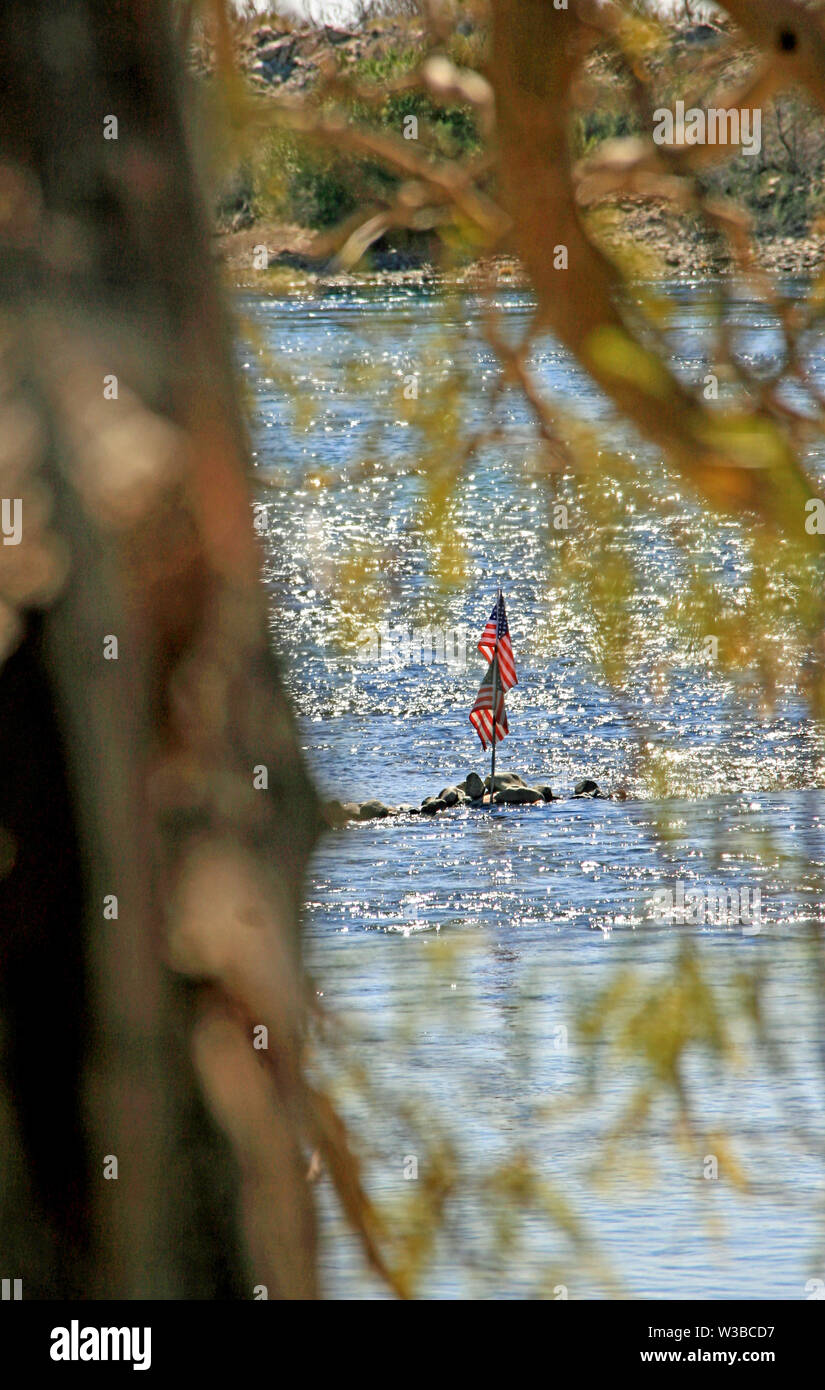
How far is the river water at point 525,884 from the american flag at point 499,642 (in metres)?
0.56

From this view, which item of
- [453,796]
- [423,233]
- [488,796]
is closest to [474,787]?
[488,796]

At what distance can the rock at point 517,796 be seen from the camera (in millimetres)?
28656

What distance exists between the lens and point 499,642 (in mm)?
18859

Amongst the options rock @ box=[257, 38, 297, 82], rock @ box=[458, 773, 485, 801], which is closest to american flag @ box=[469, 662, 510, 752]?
rock @ box=[458, 773, 485, 801]

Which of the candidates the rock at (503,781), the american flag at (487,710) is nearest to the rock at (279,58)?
the american flag at (487,710)

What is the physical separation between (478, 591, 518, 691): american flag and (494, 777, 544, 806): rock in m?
7.05

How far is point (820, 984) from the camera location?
15.3 ft

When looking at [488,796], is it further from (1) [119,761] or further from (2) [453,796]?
(1) [119,761]

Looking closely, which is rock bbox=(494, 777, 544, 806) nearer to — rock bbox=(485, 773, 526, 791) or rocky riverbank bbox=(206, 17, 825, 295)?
rock bbox=(485, 773, 526, 791)

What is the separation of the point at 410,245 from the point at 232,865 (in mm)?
2446

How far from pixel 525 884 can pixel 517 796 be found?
3.68 m

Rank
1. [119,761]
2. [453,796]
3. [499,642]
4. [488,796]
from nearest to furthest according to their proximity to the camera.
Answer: [119,761] → [499,642] → [453,796] → [488,796]

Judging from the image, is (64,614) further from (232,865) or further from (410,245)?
(410,245)
